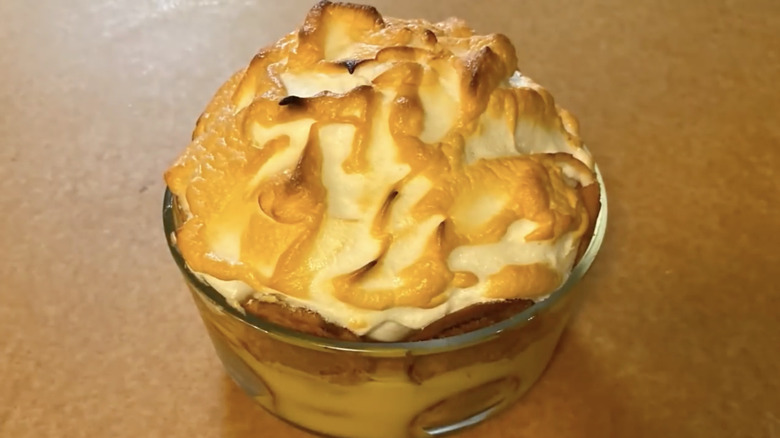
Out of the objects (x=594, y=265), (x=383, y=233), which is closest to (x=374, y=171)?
Answer: (x=383, y=233)

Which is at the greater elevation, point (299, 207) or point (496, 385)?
point (299, 207)

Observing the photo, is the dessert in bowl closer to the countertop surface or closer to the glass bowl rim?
the glass bowl rim

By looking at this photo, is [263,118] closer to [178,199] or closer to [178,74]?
[178,199]

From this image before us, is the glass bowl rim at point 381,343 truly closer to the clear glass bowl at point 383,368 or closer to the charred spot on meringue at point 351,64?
the clear glass bowl at point 383,368

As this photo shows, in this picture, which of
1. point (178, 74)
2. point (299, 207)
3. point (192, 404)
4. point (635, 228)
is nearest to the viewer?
point (299, 207)

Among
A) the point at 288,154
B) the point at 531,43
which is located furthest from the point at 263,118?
the point at 531,43

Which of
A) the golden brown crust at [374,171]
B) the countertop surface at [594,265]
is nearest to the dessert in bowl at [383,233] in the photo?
the golden brown crust at [374,171]

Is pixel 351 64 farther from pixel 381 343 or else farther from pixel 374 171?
pixel 381 343
